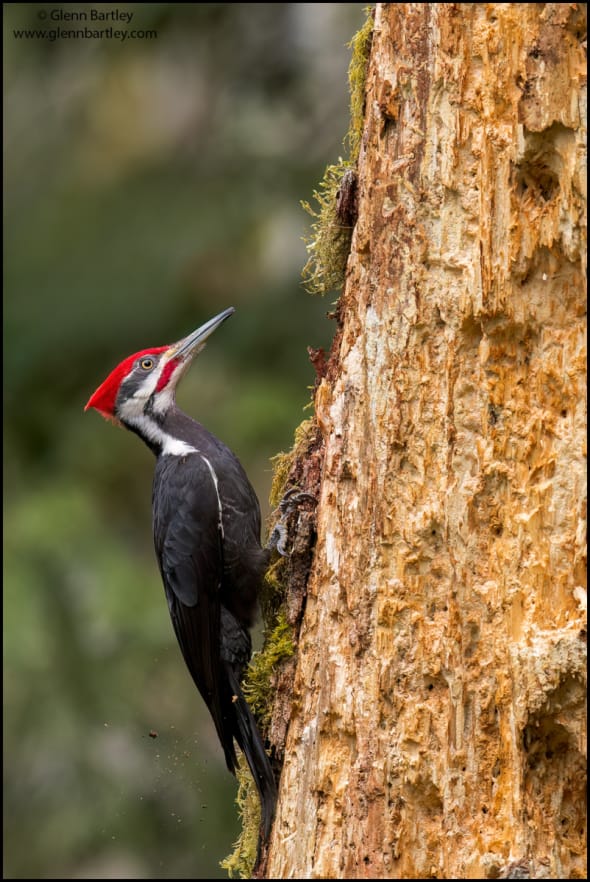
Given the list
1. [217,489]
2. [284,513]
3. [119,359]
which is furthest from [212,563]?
[119,359]

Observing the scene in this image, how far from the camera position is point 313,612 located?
3.31 metres

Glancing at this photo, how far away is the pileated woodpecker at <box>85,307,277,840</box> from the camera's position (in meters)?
4.22

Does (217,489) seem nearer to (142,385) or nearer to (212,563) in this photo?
(212,563)

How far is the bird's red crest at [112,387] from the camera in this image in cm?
502

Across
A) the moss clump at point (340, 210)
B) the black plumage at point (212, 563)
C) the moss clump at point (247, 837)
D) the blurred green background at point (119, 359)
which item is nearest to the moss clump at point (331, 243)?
the moss clump at point (340, 210)

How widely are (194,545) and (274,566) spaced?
1.80ft

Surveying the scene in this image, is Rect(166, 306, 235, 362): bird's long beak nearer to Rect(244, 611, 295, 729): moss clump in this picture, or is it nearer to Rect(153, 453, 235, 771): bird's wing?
Rect(153, 453, 235, 771): bird's wing

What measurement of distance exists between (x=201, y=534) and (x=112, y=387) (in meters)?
0.92

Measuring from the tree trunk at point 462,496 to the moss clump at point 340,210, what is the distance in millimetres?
249

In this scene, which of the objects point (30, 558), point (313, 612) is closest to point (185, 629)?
point (313, 612)

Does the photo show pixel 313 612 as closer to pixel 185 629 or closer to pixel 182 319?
pixel 185 629

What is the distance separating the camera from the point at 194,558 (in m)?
4.45

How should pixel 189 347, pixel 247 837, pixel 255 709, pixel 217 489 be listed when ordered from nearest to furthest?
1. pixel 247 837
2. pixel 255 709
3. pixel 217 489
4. pixel 189 347

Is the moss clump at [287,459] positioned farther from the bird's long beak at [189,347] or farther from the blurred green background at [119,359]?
the blurred green background at [119,359]
